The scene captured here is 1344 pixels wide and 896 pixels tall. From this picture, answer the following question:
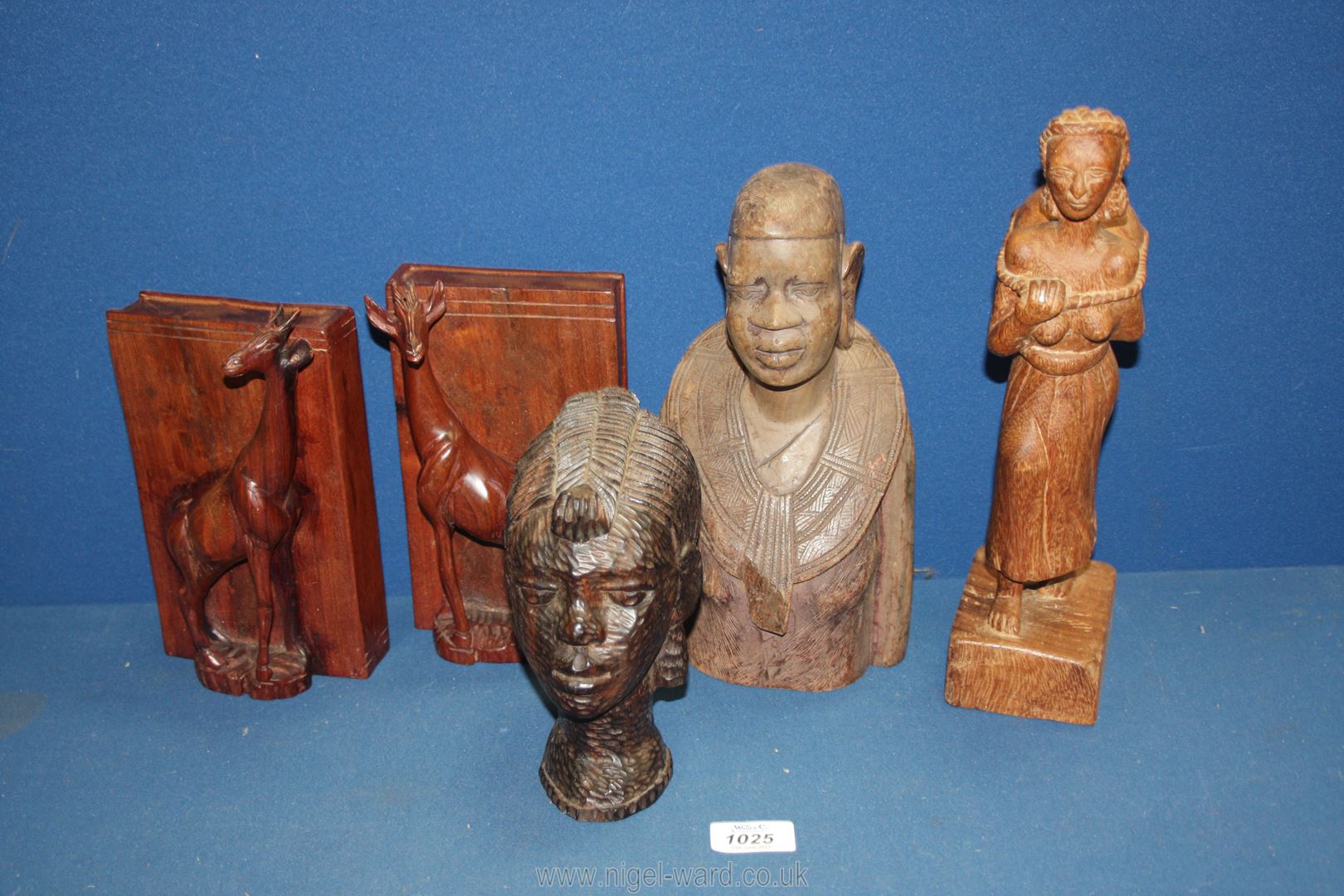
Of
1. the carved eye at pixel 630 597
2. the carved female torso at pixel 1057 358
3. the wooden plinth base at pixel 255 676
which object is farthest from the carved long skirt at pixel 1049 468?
the wooden plinth base at pixel 255 676

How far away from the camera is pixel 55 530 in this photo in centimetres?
303

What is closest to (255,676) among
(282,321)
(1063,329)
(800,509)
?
(282,321)

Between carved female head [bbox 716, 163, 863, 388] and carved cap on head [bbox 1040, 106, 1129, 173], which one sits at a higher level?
carved cap on head [bbox 1040, 106, 1129, 173]

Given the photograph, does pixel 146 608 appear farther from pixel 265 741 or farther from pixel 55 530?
pixel 265 741

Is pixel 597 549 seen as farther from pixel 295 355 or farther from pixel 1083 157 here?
pixel 1083 157

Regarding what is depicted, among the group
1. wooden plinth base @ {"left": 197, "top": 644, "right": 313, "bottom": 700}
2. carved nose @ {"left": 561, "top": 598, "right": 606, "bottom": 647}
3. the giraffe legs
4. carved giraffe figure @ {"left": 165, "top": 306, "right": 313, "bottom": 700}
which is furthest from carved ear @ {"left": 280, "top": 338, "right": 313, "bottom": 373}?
carved nose @ {"left": 561, "top": 598, "right": 606, "bottom": 647}

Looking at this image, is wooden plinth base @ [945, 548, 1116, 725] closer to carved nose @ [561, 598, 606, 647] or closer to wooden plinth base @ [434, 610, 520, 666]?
carved nose @ [561, 598, 606, 647]

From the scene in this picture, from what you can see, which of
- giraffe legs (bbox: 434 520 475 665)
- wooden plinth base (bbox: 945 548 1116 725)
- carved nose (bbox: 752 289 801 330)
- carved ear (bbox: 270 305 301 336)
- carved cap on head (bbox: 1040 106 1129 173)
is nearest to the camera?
carved cap on head (bbox: 1040 106 1129 173)

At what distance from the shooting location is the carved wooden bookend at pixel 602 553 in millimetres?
2002

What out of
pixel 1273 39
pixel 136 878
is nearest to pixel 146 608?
pixel 136 878

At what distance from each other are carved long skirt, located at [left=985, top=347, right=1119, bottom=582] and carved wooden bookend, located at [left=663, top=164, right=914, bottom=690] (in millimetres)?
234

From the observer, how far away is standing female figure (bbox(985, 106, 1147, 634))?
2188mm

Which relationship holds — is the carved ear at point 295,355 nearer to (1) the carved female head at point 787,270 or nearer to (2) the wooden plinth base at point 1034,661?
(1) the carved female head at point 787,270

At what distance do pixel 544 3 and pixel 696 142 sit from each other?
1.47 ft
